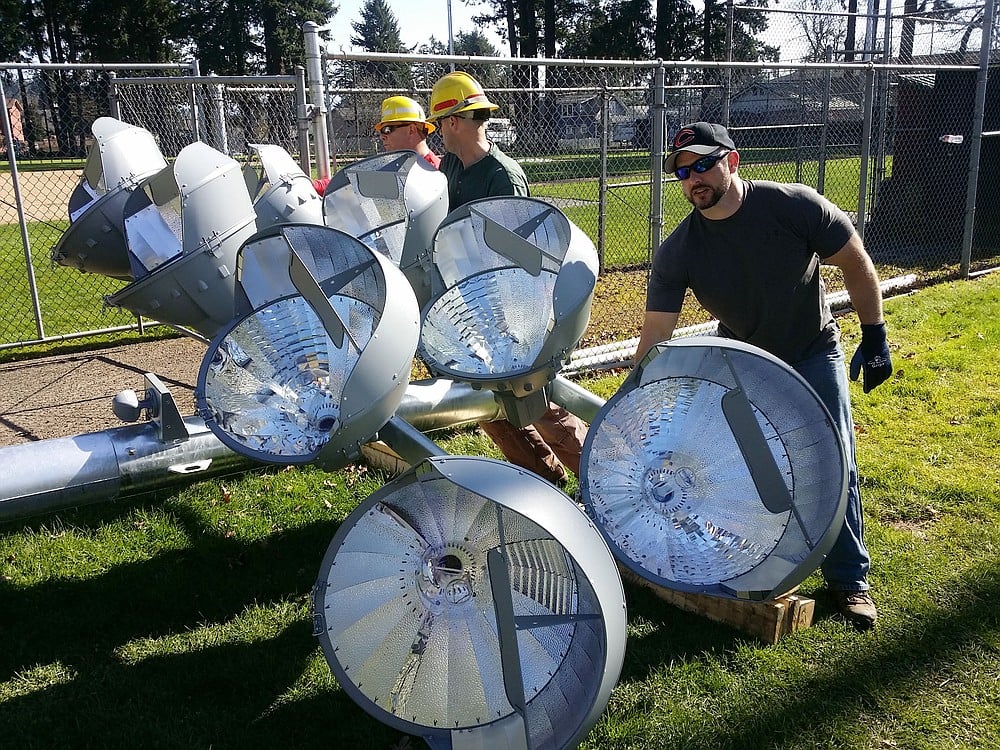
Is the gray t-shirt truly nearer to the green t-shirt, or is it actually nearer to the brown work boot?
the brown work boot

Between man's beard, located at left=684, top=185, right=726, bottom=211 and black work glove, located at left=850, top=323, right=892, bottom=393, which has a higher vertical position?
man's beard, located at left=684, top=185, right=726, bottom=211

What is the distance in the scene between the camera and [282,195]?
3.62 metres

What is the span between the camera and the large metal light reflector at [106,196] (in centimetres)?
372

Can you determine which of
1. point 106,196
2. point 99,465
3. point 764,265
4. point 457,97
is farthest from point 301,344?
point 457,97

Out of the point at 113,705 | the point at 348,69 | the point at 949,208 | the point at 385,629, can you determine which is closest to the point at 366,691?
the point at 385,629

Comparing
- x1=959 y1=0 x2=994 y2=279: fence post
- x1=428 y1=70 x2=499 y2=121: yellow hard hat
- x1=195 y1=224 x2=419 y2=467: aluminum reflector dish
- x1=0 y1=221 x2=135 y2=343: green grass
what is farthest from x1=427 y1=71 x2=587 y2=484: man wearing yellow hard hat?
x1=959 y1=0 x2=994 y2=279: fence post

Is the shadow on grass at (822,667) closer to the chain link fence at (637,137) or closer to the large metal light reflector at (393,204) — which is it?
the large metal light reflector at (393,204)

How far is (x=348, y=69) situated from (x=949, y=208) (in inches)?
324

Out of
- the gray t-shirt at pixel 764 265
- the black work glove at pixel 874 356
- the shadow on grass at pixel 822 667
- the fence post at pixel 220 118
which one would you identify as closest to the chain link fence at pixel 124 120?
the fence post at pixel 220 118

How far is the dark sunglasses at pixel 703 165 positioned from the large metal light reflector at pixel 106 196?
2205 mm

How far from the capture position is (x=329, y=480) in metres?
4.86

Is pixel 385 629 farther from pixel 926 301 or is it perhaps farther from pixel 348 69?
pixel 926 301

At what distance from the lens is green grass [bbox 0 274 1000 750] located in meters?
2.93

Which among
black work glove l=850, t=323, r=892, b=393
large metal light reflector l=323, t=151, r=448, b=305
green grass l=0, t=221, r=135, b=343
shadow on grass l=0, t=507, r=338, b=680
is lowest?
shadow on grass l=0, t=507, r=338, b=680
